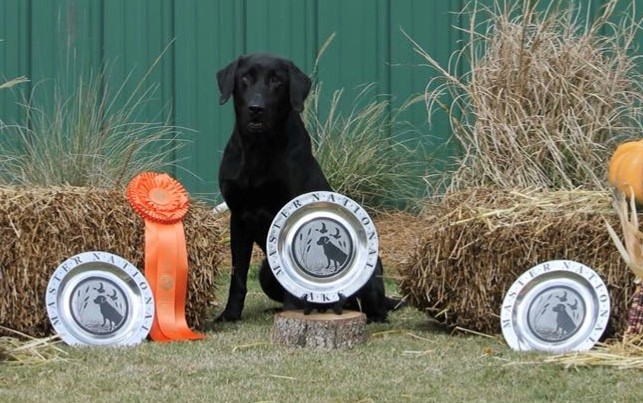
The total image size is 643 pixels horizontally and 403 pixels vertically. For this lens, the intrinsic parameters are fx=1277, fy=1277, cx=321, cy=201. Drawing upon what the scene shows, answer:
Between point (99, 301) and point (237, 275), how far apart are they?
29.9 inches

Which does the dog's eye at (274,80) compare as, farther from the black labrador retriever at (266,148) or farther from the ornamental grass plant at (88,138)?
the ornamental grass plant at (88,138)

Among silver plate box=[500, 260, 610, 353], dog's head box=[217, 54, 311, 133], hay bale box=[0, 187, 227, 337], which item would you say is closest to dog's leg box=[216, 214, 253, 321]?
hay bale box=[0, 187, 227, 337]

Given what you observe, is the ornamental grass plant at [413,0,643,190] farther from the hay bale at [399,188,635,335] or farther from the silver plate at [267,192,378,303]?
the silver plate at [267,192,378,303]

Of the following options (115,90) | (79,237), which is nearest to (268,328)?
(79,237)

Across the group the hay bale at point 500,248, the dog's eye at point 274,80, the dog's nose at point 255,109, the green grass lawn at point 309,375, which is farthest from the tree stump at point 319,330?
the dog's eye at point 274,80

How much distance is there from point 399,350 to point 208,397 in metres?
1.02

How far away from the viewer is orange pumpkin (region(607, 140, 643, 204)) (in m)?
4.64

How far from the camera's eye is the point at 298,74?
5059mm

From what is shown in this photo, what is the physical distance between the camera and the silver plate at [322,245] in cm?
465

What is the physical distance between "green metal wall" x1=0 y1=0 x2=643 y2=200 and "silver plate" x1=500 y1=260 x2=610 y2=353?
314cm

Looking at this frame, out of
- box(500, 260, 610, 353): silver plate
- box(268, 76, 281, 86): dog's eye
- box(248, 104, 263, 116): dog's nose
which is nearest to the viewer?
box(500, 260, 610, 353): silver plate

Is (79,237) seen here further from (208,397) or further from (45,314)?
(208,397)

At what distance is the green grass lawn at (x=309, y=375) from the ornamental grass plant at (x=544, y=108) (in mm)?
1566

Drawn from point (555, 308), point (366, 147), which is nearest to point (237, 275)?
point (555, 308)
